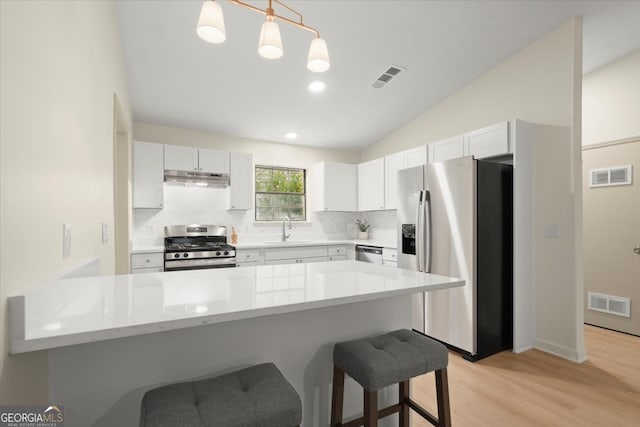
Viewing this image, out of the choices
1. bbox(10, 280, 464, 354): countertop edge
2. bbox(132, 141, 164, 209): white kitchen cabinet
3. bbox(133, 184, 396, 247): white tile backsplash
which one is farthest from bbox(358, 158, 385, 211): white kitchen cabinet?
bbox(10, 280, 464, 354): countertop edge

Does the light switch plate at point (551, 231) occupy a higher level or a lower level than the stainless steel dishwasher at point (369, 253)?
higher

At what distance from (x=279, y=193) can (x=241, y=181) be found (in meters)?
0.81

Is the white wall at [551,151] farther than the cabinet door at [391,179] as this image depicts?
No

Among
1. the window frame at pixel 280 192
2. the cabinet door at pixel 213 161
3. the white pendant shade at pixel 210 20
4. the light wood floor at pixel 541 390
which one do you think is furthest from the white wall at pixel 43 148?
the window frame at pixel 280 192

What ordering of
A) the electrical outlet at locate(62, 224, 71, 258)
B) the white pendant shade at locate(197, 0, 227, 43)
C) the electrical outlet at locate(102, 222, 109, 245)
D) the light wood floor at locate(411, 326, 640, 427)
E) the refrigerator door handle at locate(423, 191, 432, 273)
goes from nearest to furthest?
the electrical outlet at locate(62, 224, 71, 258) → the white pendant shade at locate(197, 0, 227, 43) → the light wood floor at locate(411, 326, 640, 427) → the electrical outlet at locate(102, 222, 109, 245) → the refrigerator door handle at locate(423, 191, 432, 273)

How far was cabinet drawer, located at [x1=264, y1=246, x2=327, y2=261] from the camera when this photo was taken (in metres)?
4.21

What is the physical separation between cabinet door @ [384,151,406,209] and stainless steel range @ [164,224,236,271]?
2272mm

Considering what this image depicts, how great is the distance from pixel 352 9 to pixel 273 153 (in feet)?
8.69

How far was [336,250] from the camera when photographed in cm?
473

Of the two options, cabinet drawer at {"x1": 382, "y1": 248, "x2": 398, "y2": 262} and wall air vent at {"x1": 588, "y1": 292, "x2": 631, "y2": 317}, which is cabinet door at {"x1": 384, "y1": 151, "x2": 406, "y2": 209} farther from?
wall air vent at {"x1": 588, "y1": 292, "x2": 631, "y2": 317}

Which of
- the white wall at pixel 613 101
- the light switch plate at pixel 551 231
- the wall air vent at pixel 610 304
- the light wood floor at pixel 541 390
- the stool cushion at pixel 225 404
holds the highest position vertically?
the white wall at pixel 613 101

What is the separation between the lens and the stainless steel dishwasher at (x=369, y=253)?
14.0 feet

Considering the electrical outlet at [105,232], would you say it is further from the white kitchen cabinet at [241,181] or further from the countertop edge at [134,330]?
the white kitchen cabinet at [241,181]

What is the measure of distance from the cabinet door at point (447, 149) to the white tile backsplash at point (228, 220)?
56.6 inches
